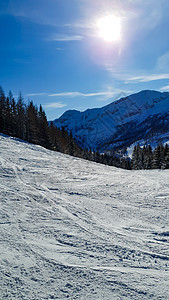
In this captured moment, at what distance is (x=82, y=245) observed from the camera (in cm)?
438

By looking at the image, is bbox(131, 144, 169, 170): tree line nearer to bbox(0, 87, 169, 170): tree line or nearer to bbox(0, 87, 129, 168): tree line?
bbox(0, 87, 169, 170): tree line

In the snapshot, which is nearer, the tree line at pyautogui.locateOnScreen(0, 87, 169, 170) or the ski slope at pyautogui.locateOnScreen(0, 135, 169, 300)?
the ski slope at pyautogui.locateOnScreen(0, 135, 169, 300)

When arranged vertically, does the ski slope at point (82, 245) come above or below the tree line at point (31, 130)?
below

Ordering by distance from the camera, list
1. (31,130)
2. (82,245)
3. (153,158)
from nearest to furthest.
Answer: (82,245) → (31,130) → (153,158)

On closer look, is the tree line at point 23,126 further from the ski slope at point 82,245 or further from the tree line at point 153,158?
the ski slope at point 82,245

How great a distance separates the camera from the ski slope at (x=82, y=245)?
314 centimetres

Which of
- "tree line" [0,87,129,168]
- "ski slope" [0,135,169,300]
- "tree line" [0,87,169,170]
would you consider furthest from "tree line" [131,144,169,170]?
"ski slope" [0,135,169,300]

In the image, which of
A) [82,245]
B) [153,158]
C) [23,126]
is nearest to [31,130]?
[23,126]

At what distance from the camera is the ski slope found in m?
3.14

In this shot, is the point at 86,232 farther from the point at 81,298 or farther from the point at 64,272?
the point at 81,298

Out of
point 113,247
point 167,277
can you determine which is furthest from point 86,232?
point 167,277

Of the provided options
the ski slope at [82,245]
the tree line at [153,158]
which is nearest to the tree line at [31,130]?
the tree line at [153,158]

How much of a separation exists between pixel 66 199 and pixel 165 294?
5.15 meters

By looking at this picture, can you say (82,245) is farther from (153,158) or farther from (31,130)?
(153,158)
